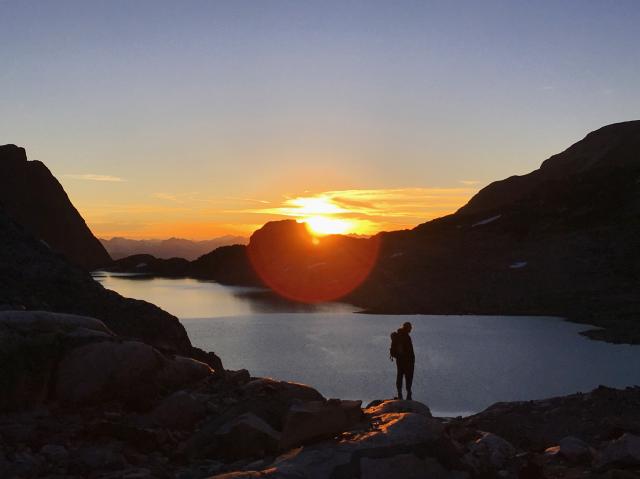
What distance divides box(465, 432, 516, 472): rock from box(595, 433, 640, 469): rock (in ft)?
4.70

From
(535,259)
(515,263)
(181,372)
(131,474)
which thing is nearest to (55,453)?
(131,474)

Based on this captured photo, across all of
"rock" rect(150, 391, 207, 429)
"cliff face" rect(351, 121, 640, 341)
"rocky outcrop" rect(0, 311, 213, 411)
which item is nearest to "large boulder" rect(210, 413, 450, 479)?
"rock" rect(150, 391, 207, 429)

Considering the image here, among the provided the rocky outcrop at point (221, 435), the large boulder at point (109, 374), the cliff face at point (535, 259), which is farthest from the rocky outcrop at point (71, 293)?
the cliff face at point (535, 259)

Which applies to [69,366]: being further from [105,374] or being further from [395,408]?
[395,408]

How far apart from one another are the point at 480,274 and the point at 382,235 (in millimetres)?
46132

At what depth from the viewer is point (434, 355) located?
38.7 metres

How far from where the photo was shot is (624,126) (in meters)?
193

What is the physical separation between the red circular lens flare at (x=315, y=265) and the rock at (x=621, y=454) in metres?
80.3

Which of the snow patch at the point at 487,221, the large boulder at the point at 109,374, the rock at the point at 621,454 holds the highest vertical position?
the snow patch at the point at 487,221

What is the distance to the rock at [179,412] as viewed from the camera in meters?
10.5

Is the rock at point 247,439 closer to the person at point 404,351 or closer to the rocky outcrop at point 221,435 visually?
the rocky outcrop at point 221,435

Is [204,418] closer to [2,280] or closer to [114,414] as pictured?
[114,414]

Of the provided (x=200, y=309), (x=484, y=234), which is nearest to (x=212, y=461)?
(x=200, y=309)

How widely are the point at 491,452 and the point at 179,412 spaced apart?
5297 millimetres
